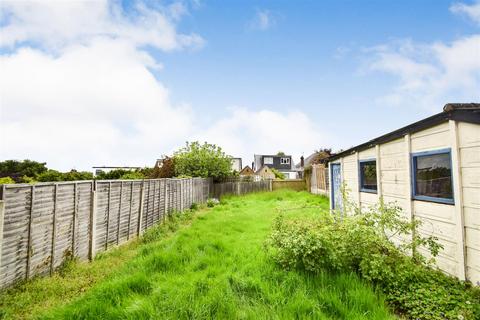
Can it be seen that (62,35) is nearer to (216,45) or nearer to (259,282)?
(216,45)

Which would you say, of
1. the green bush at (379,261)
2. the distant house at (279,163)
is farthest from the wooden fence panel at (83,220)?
the distant house at (279,163)

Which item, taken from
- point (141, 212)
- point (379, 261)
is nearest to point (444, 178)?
point (379, 261)

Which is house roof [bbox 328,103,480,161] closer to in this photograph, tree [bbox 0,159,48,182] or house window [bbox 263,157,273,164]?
tree [bbox 0,159,48,182]

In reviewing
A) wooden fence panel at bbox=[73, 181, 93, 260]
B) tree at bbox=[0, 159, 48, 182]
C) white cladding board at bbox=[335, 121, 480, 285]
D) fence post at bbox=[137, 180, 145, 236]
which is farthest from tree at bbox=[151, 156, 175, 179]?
tree at bbox=[0, 159, 48, 182]

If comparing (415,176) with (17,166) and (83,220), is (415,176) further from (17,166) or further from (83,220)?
(17,166)

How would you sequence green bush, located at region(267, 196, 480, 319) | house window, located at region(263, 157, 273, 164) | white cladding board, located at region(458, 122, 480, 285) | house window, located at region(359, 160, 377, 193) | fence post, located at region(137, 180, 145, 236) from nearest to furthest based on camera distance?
green bush, located at region(267, 196, 480, 319) → white cladding board, located at region(458, 122, 480, 285) → house window, located at region(359, 160, 377, 193) → fence post, located at region(137, 180, 145, 236) → house window, located at region(263, 157, 273, 164)

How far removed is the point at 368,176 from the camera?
746 cm

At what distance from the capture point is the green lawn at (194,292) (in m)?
3.03

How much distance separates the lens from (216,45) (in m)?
13.3

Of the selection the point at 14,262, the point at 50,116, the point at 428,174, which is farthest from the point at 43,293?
the point at 50,116

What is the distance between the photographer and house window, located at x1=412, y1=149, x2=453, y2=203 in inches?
160

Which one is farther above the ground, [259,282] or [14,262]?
[14,262]

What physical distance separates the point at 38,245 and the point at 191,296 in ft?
9.57

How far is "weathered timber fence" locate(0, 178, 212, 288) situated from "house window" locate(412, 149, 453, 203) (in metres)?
6.82
